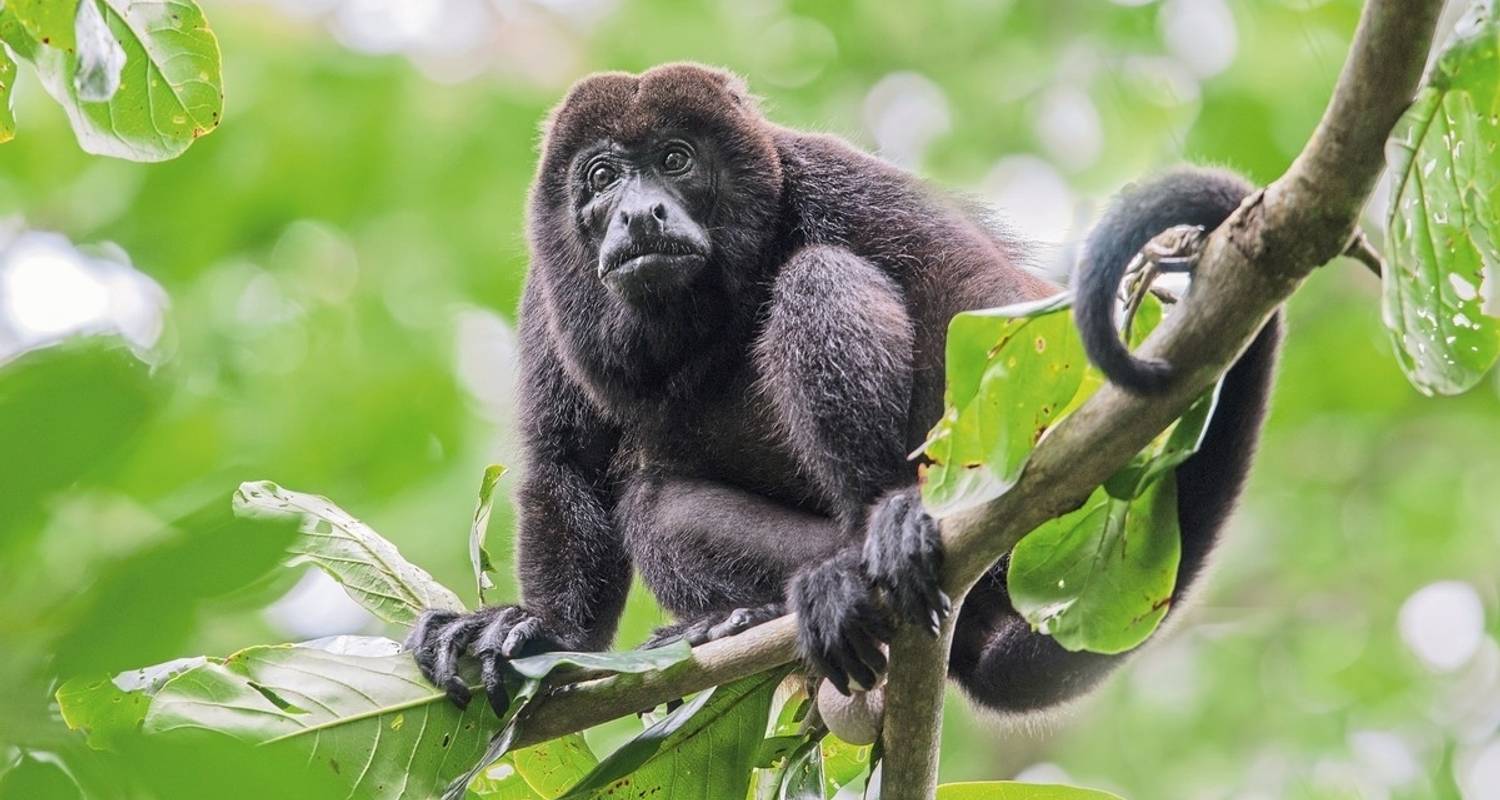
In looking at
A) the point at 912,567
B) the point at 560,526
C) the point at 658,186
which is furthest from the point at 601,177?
the point at 912,567

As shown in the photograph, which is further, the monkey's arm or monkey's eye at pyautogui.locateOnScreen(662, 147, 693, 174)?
monkey's eye at pyautogui.locateOnScreen(662, 147, 693, 174)

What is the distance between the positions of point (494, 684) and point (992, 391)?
3.57 ft

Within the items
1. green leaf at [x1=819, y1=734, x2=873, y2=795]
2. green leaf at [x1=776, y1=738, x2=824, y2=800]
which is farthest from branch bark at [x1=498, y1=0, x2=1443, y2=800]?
green leaf at [x1=819, y1=734, x2=873, y2=795]

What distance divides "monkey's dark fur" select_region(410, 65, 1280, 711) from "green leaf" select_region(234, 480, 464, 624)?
0.07m

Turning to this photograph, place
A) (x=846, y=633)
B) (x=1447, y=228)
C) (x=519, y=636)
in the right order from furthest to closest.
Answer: (x=519, y=636) < (x=846, y=633) < (x=1447, y=228)

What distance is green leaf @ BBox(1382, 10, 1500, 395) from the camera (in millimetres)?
1766

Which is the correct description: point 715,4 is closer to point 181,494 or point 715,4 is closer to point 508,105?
point 508,105

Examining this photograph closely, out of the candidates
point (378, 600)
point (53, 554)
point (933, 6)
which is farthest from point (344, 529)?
point (933, 6)

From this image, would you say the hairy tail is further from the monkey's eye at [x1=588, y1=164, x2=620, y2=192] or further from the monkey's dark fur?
the monkey's eye at [x1=588, y1=164, x2=620, y2=192]

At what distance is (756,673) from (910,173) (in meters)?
1.59

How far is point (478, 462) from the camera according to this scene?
23.3ft

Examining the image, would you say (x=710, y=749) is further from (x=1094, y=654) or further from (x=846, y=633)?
(x=1094, y=654)

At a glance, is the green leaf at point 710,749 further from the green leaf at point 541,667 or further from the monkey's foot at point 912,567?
the monkey's foot at point 912,567

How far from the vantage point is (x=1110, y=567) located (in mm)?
2240
